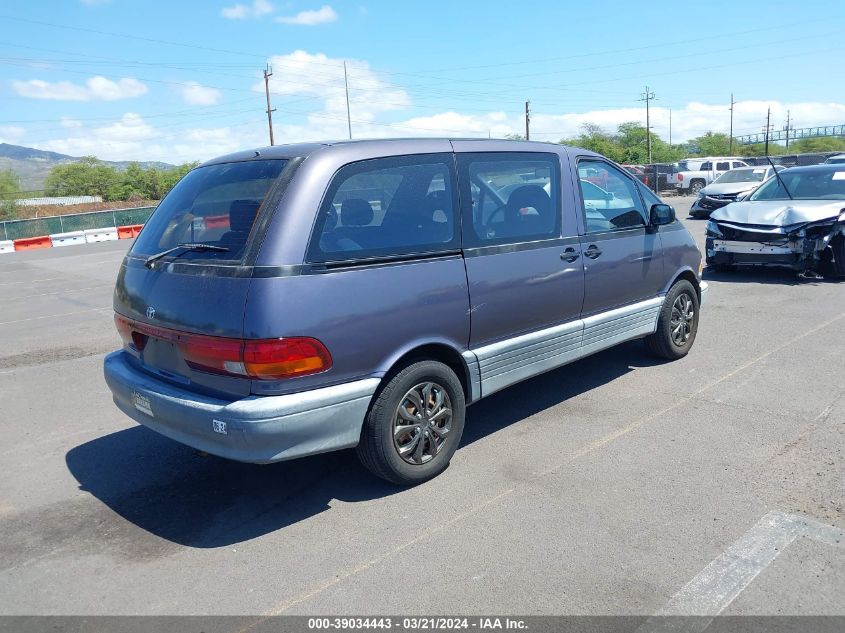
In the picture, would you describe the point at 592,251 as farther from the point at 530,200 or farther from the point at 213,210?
the point at 213,210

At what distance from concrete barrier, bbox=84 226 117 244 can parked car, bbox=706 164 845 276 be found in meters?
24.2

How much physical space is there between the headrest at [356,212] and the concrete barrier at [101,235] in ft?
87.4

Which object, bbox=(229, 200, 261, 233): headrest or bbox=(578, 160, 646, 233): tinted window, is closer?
bbox=(229, 200, 261, 233): headrest

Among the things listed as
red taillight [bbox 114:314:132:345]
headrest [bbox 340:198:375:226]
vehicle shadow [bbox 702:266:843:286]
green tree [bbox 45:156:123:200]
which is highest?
green tree [bbox 45:156:123:200]

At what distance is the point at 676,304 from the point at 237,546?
4382 millimetres

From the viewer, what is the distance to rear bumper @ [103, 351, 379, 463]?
3.49 meters

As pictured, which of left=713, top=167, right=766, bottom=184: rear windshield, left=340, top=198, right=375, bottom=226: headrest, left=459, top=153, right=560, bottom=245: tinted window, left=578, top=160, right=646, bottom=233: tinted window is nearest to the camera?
left=340, top=198, right=375, bottom=226: headrest

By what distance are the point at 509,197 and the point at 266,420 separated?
2.33 metres

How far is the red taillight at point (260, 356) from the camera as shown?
11.4 feet

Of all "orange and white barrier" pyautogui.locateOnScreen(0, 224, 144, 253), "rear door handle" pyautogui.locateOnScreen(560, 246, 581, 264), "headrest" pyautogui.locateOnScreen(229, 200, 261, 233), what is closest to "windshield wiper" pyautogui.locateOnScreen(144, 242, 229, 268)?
"headrest" pyautogui.locateOnScreen(229, 200, 261, 233)

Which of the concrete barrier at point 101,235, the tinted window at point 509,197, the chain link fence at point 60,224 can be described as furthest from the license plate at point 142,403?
the concrete barrier at point 101,235

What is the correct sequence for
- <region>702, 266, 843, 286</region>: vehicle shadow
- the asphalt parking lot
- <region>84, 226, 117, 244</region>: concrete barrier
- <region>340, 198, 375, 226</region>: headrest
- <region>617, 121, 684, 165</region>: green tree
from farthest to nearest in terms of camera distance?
1. <region>617, 121, 684, 165</region>: green tree
2. <region>84, 226, 117, 244</region>: concrete barrier
3. <region>702, 266, 843, 286</region>: vehicle shadow
4. <region>340, 198, 375, 226</region>: headrest
5. the asphalt parking lot

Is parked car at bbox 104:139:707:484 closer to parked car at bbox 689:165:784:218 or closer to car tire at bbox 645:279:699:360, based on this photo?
car tire at bbox 645:279:699:360

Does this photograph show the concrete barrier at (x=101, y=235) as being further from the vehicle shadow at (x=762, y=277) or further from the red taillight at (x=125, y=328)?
the red taillight at (x=125, y=328)
